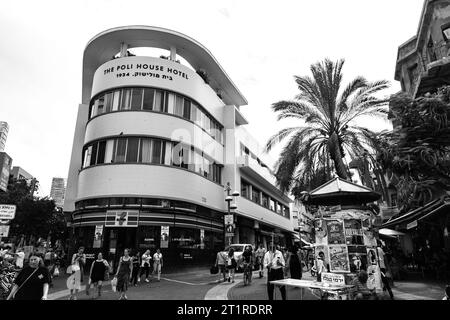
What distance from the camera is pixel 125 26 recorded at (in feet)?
74.9

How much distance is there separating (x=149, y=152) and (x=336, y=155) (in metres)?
12.4

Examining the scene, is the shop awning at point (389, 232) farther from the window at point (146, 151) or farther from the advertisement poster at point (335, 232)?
the window at point (146, 151)

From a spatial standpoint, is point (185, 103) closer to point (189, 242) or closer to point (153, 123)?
point (153, 123)

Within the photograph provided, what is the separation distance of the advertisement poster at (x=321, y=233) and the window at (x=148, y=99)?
623 inches

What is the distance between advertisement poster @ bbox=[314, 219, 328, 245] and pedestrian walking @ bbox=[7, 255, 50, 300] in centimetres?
753

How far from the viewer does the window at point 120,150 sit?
2085cm

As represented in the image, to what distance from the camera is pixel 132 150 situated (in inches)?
826

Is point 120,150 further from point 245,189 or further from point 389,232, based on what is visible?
point 389,232

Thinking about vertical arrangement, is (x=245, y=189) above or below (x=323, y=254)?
above

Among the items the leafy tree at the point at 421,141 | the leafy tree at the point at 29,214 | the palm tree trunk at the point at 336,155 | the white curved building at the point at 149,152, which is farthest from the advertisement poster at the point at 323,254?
the leafy tree at the point at 29,214

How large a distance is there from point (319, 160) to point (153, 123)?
1166 cm

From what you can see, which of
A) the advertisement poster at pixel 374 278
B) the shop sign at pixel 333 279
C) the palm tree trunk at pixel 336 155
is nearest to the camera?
the shop sign at pixel 333 279

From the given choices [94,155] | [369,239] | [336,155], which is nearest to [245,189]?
[94,155]

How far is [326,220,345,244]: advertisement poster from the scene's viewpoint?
30.7 ft
